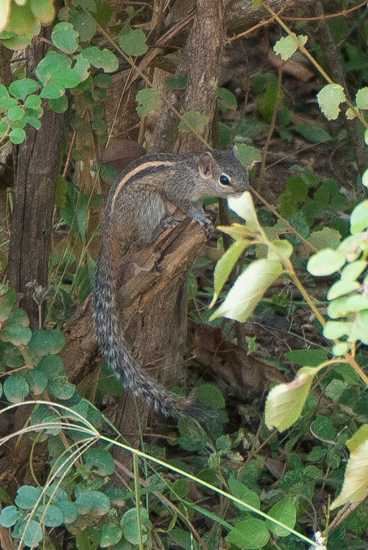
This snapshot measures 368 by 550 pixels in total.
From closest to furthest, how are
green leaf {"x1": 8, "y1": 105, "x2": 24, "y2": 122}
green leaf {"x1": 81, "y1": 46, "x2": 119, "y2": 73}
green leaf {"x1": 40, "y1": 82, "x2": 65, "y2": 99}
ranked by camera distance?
green leaf {"x1": 8, "y1": 105, "x2": 24, "y2": 122}
green leaf {"x1": 40, "y1": 82, "x2": 65, "y2": 99}
green leaf {"x1": 81, "y1": 46, "x2": 119, "y2": 73}

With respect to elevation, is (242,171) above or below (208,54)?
below

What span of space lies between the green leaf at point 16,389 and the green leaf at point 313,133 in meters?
3.59

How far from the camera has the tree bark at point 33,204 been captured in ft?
8.30

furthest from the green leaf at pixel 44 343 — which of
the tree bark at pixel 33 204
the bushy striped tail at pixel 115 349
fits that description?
the tree bark at pixel 33 204

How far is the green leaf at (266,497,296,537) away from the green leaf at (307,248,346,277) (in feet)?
4.08

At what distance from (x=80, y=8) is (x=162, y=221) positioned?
0.89 meters

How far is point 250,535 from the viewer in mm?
1938

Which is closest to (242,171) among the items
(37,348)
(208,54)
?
(208,54)

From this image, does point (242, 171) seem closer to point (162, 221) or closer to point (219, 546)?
point (162, 221)

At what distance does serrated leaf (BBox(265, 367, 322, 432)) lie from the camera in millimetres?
1073

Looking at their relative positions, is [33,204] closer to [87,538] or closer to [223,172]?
[223,172]

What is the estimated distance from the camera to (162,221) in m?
2.95

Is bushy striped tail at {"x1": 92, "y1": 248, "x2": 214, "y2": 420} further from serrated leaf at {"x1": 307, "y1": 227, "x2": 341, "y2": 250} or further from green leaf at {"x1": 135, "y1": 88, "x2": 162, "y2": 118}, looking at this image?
serrated leaf at {"x1": 307, "y1": 227, "x2": 341, "y2": 250}

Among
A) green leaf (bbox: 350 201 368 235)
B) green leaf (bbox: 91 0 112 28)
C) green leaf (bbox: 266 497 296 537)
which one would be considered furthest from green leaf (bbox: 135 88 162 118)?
green leaf (bbox: 350 201 368 235)
